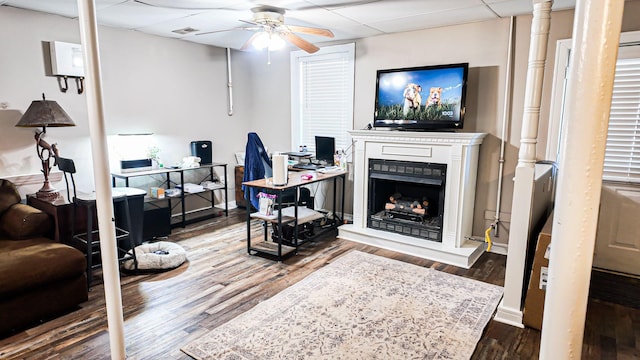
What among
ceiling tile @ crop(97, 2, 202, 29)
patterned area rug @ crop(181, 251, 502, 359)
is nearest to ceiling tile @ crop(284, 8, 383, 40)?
ceiling tile @ crop(97, 2, 202, 29)

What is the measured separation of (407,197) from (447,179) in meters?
0.72

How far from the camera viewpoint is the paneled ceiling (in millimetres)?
3268

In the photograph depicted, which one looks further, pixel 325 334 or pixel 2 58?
pixel 2 58

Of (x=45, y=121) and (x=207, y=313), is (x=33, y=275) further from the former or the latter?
(x=45, y=121)

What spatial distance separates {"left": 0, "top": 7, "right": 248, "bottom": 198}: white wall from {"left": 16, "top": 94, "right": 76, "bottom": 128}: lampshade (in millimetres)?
398

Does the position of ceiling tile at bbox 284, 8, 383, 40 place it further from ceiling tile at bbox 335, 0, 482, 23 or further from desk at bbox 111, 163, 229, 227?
desk at bbox 111, 163, 229, 227

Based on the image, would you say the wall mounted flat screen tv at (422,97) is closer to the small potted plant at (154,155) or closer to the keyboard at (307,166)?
the keyboard at (307,166)

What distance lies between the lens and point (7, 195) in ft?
10.8

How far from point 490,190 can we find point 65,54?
474cm

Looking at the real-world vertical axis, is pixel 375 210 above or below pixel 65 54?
below

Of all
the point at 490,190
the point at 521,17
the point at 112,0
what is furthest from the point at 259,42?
the point at 490,190

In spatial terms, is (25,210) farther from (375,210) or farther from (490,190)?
(490,190)

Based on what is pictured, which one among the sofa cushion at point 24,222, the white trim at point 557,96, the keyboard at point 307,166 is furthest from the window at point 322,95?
the sofa cushion at point 24,222

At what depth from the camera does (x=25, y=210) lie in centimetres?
313
